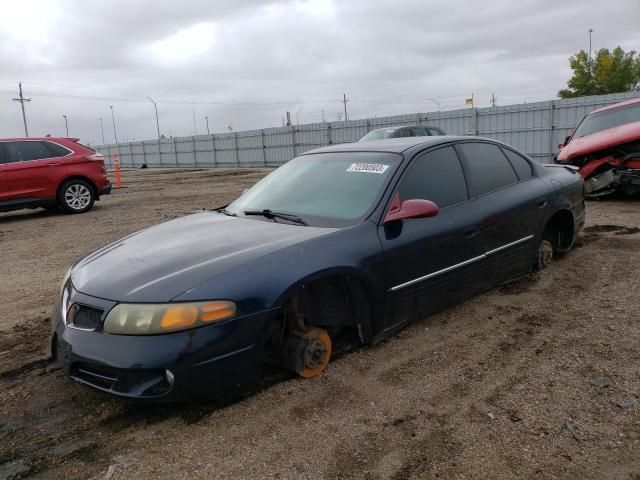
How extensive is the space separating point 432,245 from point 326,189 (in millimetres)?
838

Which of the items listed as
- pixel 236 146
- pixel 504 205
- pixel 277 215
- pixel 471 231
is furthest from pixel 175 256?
pixel 236 146

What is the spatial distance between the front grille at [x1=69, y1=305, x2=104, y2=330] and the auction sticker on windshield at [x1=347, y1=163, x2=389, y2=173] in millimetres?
1974

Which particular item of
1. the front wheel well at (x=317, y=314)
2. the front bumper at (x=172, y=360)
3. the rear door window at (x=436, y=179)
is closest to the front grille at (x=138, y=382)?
the front bumper at (x=172, y=360)

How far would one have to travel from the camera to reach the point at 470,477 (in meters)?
2.35

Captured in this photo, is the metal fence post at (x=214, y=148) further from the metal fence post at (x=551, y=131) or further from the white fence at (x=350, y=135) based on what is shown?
the metal fence post at (x=551, y=131)

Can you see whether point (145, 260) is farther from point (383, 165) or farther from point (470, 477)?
point (470, 477)

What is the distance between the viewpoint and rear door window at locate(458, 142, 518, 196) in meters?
4.30

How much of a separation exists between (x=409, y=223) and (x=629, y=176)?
7.05 m

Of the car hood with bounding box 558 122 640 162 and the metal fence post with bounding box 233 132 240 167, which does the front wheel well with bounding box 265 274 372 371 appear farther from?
the metal fence post with bounding box 233 132 240 167

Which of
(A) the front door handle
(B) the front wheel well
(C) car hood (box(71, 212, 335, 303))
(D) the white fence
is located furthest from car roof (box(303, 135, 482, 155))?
(D) the white fence

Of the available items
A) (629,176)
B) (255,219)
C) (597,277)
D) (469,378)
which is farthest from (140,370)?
(629,176)

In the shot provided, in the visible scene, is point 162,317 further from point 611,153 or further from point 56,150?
point 56,150

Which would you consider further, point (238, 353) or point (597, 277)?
point (597, 277)

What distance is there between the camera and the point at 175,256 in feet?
10.3
